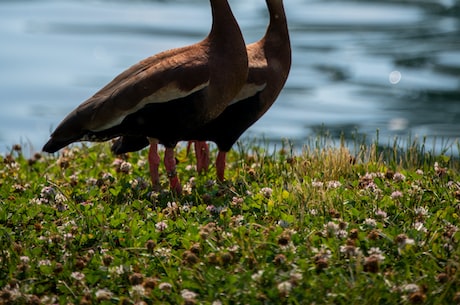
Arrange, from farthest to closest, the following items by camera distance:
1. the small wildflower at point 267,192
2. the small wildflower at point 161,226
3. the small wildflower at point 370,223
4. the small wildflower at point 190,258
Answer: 1. the small wildflower at point 267,192
2. the small wildflower at point 161,226
3. the small wildflower at point 370,223
4. the small wildflower at point 190,258

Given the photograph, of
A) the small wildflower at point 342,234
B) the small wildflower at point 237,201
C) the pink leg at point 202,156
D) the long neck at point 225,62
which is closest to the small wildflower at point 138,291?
the small wildflower at point 342,234

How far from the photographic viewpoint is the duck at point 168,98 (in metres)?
7.94

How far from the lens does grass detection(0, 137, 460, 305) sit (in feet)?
19.6

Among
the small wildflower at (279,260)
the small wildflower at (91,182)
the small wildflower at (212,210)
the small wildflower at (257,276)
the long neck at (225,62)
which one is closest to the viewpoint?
the small wildflower at (257,276)

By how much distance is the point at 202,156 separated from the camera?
9.00m

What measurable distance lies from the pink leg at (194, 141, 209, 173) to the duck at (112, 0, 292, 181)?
0.12m

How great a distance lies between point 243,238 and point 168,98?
1.87 meters

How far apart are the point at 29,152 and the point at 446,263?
530cm

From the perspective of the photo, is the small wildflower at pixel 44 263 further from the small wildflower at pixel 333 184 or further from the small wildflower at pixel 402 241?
the small wildflower at pixel 333 184

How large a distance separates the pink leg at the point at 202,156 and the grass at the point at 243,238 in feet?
0.74

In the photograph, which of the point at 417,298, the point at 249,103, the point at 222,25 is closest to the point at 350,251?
the point at 417,298

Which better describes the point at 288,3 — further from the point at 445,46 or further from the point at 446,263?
the point at 446,263

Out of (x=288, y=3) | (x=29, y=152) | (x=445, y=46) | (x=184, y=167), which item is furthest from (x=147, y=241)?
(x=288, y=3)

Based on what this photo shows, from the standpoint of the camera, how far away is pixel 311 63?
19.5m
